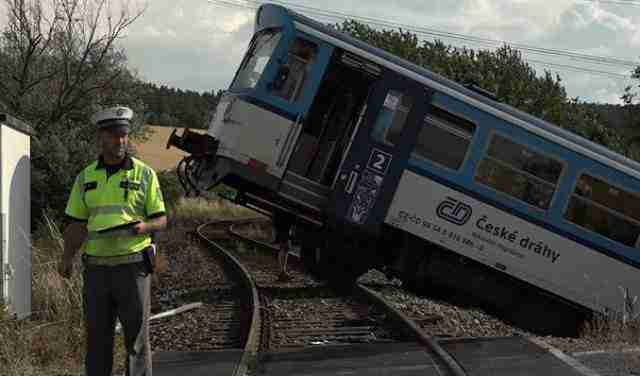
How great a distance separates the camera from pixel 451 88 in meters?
10.9

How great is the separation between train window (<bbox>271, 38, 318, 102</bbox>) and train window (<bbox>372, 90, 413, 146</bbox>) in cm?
109

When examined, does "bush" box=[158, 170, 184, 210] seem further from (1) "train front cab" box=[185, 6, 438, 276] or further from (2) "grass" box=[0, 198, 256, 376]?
(2) "grass" box=[0, 198, 256, 376]

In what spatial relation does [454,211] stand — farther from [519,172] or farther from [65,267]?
[65,267]

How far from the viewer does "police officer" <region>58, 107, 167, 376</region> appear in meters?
5.53

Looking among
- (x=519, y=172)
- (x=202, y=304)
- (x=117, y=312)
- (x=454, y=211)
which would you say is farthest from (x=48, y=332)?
(x=519, y=172)

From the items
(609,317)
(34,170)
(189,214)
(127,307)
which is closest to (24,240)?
(127,307)

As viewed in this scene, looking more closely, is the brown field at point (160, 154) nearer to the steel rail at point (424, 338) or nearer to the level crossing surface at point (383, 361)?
the steel rail at point (424, 338)

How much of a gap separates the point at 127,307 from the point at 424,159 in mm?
6064

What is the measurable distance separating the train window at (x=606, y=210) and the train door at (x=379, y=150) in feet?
7.86

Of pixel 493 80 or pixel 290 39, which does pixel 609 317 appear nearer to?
pixel 290 39

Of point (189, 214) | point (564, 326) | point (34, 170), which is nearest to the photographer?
point (564, 326)

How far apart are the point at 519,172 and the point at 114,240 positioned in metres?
6.75

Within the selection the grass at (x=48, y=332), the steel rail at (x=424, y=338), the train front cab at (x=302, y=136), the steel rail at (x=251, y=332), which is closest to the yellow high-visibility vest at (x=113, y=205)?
the grass at (x=48, y=332)

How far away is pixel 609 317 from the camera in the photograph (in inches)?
433
